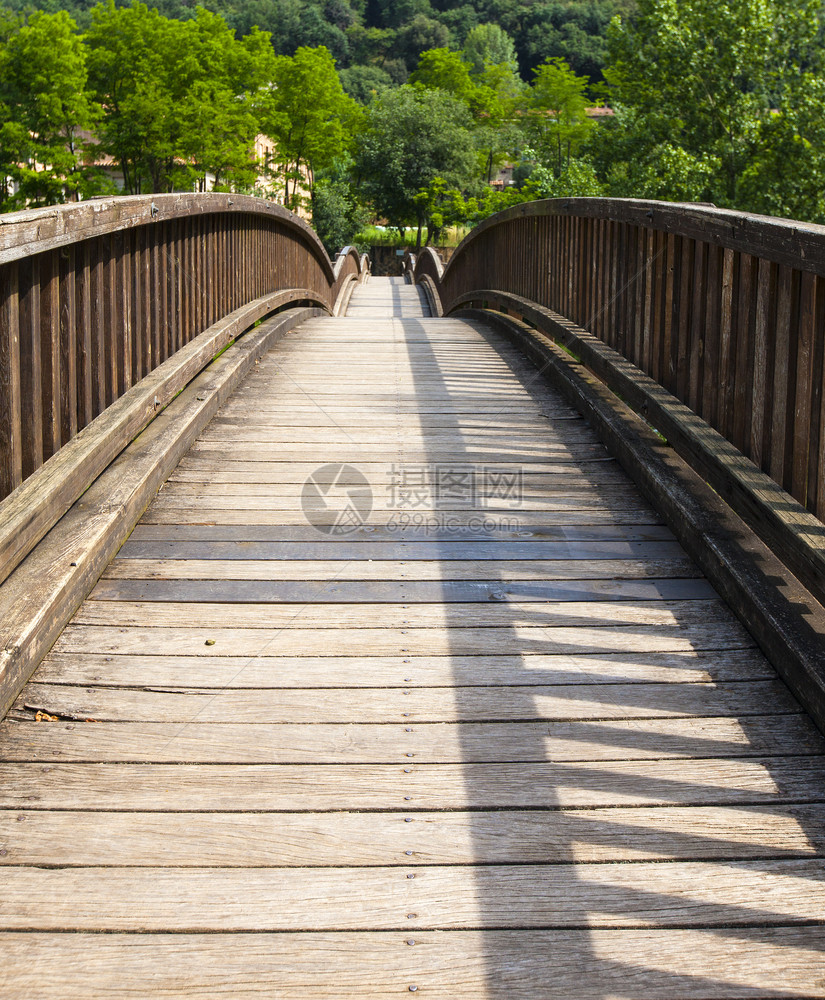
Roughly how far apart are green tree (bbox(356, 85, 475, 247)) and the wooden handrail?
4985 centimetres

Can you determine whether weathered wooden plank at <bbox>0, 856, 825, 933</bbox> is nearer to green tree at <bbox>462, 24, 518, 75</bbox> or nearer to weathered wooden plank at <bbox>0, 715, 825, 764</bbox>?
weathered wooden plank at <bbox>0, 715, 825, 764</bbox>

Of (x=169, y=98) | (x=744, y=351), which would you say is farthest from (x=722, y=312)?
(x=169, y=98)

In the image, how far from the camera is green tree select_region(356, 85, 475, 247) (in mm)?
54031

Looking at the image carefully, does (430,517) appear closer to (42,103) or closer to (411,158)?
(42,103)

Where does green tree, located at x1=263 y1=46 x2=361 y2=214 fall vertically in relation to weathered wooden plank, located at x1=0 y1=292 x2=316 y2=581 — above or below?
above

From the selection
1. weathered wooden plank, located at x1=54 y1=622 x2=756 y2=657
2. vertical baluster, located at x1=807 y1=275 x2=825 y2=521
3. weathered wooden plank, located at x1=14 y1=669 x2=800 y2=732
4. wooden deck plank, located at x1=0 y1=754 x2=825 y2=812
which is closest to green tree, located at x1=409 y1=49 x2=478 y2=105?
vertical baluster, located at x1=807 y1=275 x2=825 y2=521

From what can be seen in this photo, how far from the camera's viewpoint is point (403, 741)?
2.37 metres

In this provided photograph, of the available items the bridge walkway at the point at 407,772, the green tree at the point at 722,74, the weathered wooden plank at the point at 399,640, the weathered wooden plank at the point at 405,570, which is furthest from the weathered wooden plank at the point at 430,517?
the green tree at the point at 722,74

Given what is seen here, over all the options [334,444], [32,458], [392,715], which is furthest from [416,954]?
[334,444]

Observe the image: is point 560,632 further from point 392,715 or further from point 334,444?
point 334,444

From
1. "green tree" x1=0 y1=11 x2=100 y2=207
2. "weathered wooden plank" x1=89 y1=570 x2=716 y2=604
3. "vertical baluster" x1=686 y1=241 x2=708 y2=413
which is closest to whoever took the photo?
"weathered wooden plank" x1=89 y1=570 x2=716 y2=604

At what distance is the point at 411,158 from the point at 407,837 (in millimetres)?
55679

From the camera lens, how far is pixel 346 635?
9.47 feet

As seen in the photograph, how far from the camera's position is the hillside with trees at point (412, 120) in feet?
98.9
